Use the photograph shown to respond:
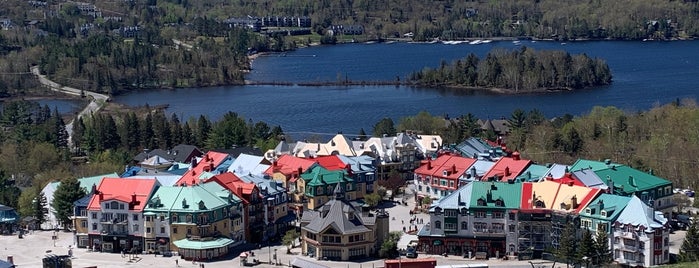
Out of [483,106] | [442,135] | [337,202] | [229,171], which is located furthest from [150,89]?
[337,202]

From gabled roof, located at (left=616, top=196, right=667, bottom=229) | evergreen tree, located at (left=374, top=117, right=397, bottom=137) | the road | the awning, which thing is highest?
gabled roof, located at (left=616, top=196, right=667, bottom=229)

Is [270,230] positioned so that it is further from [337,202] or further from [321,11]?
[321,11]

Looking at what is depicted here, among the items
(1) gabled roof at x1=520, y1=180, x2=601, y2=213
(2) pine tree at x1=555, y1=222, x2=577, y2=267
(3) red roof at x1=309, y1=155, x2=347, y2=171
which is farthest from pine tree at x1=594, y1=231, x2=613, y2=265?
(3) red roof at x1=309, y1=155, x2=347, y2=171

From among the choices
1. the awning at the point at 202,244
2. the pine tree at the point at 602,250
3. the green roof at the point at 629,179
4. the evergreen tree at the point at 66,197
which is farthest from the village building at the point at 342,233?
the evergreen tree at the point at 66,197

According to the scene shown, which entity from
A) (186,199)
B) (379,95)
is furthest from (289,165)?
(379,95)

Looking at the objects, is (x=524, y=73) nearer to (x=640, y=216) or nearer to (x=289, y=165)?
(x=289, y=165)

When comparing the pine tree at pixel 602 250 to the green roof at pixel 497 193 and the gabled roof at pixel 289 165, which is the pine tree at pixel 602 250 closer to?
the green roof at pixel 497 193

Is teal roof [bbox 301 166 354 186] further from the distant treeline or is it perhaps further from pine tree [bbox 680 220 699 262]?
the distant treeline

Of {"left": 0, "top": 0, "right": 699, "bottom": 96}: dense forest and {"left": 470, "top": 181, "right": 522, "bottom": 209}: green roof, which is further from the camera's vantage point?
{"left": 0, "top": 0, "right": 699, "bottom": 96}: dense forest
